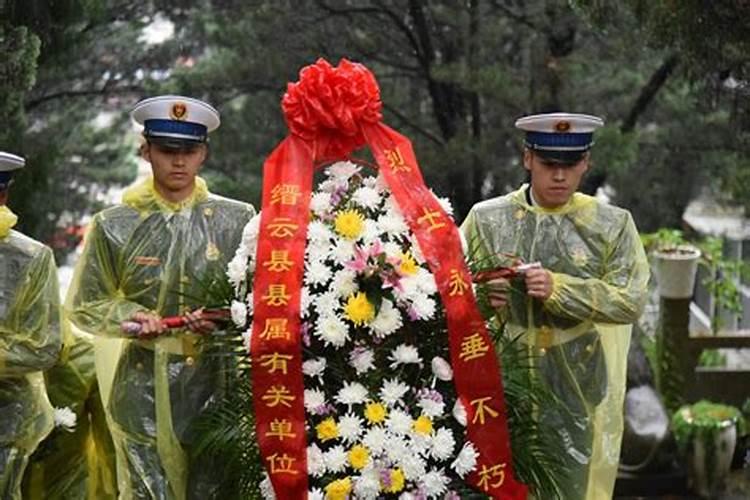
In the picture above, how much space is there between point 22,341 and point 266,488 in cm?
114

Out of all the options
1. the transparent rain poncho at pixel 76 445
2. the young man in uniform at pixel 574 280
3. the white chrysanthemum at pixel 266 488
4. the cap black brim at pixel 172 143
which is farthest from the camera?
the transparent rain poncho at pixel 76 445

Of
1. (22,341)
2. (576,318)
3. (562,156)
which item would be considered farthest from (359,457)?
(562,156)

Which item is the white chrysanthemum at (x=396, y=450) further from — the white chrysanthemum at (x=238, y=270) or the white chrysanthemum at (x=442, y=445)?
the white chrysanthemum at (x=238, y=270)

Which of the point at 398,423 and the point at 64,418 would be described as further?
the point at 64,418

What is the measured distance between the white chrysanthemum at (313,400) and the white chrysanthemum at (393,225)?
20.6 inches

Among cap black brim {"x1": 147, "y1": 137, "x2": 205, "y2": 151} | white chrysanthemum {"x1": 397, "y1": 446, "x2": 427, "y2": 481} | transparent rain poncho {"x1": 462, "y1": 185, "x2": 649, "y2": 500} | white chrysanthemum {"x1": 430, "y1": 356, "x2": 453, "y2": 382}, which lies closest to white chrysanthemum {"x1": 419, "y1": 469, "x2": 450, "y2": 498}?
white chrysanthemum {"x1": 397, "y1": 446, "x2": 427, "y2": 481}

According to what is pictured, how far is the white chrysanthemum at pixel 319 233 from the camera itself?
4.53 meters

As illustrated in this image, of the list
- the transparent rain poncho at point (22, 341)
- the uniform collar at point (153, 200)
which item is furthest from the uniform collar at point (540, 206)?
the transparent rain poncho at point (22, 341)

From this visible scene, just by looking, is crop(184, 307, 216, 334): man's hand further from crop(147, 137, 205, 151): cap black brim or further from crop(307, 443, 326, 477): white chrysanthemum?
crop(147, 137, 205, 151): cap black brim

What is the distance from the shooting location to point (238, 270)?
4652 millimetres

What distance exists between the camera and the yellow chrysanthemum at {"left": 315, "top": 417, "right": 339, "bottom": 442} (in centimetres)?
439

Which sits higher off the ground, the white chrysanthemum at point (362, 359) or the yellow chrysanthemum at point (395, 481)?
the white chrysanthemum at point (362, 359)

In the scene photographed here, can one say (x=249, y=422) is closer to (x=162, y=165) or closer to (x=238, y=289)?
(x=238, y=289)

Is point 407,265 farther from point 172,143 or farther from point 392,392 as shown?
point 172,143
